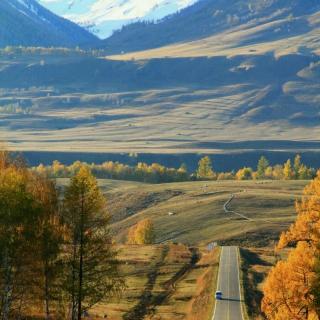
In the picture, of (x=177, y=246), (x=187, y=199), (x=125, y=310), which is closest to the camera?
(x=125, y=310)

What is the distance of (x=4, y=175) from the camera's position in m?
38.4

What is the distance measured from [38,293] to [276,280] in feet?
45.0

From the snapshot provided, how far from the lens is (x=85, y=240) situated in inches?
1703

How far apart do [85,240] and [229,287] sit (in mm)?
34688

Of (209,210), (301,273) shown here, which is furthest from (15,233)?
(209,210)

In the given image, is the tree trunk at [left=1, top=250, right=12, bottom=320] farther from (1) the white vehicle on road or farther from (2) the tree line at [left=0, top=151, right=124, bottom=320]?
(1) the white vehicle on road

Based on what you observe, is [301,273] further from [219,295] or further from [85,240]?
[219,295]

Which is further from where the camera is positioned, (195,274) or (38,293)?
(195,274)

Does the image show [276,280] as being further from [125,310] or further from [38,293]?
[125,310]

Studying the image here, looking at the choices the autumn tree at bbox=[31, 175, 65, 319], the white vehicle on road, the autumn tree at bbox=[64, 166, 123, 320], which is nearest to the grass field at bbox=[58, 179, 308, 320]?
the white vehicle on road

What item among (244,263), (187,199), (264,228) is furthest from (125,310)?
(187,199)

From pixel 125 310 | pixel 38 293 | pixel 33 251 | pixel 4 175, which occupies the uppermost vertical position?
pixel 4 175

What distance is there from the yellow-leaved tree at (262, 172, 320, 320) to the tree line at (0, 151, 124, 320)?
997 cm

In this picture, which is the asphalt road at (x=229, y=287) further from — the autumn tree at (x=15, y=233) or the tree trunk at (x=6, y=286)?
the tree trunk at (x=6, y=286)
